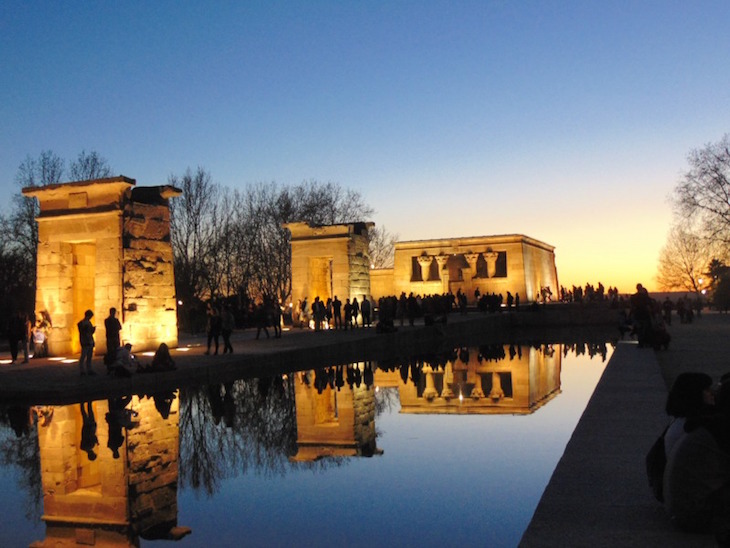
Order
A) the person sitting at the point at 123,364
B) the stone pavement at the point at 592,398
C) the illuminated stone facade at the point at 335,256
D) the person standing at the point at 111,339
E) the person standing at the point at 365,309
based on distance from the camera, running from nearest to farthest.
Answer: the stone pavement at the point at 592,398, the person sitting at the point at 123,364, the person standing at the point at 111,339, the person standing at the point at 365,309, the illuminated stone facade at the point at 335,256

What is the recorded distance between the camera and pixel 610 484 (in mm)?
5293

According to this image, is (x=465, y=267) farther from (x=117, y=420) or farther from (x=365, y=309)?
(x=117, y=420)

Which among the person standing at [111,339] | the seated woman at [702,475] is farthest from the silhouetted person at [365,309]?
the seated woman at [702,475]

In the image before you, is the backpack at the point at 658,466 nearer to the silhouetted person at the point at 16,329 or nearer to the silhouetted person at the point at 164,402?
the silhouetted person at the point at 164,402

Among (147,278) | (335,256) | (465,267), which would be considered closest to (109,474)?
(147,278)

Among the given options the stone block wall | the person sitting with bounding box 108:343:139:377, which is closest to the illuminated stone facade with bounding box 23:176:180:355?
the stone block wall

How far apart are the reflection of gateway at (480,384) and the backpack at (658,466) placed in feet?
22.1

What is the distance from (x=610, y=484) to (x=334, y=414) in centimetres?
657

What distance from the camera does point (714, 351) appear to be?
16.1 metres

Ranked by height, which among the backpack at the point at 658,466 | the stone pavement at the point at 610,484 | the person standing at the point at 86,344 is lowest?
the stone pavement at the point at 610,484

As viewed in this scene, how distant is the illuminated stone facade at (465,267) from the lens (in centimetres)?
5203

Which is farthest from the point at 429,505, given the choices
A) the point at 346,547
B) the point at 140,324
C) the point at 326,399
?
the point at 140,324


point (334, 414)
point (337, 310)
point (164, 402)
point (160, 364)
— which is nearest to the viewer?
point (334, 414)

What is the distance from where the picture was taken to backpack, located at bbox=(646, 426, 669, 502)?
15.0 ft
